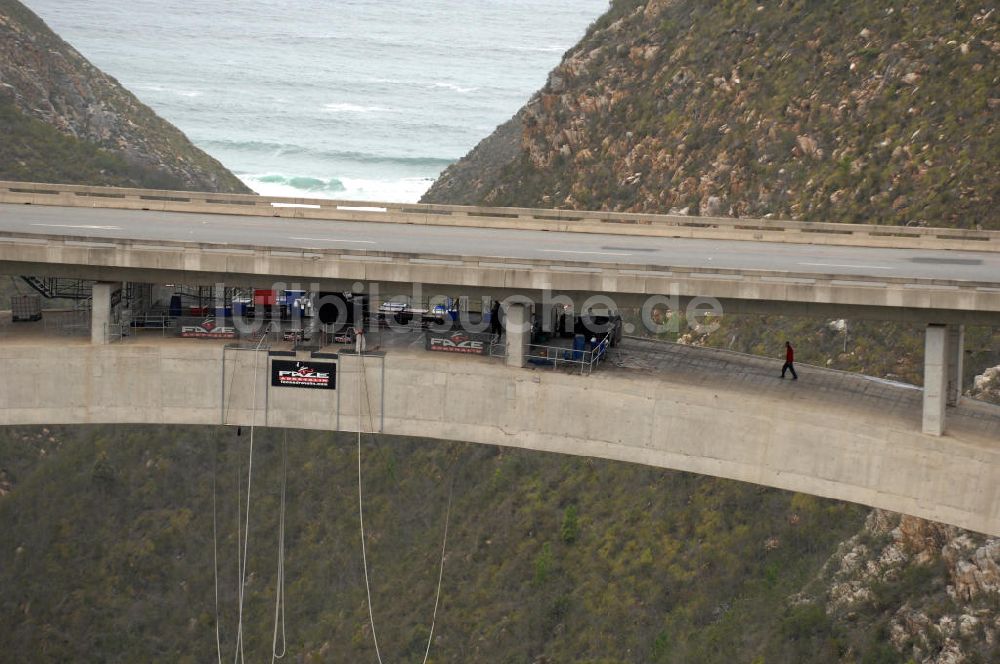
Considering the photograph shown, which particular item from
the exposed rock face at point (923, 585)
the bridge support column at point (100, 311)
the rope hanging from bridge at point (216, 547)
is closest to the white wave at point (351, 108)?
the rope hanging from bridge at point (216, 547)

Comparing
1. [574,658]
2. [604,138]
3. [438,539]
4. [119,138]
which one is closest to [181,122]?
[119,138]

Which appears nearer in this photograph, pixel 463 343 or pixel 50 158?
pixel 463 343

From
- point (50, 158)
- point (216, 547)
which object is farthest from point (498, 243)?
point (50, 158)

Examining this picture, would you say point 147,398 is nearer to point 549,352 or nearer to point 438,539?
point 549,352

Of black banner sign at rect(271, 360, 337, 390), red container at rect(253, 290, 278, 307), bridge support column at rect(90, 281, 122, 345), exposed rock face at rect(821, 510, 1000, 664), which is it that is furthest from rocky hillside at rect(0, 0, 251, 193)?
exposed rock face at rect(821, 510, 1000, 664)

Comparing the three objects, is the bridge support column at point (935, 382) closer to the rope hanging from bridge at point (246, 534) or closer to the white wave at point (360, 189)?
the rope hanging from bridge at point (246, 534)

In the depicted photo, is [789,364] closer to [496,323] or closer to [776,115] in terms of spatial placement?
[496,323]

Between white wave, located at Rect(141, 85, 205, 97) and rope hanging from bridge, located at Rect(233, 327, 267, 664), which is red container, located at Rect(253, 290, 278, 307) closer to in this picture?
rope hanging from bridge, located at Rect(233, 327, 267, 664)
